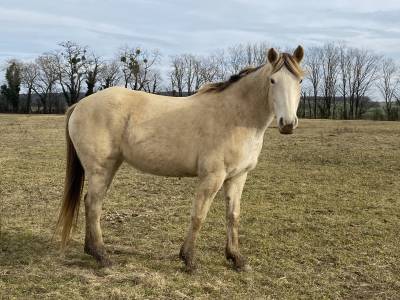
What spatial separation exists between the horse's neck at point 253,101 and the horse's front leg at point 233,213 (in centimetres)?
66

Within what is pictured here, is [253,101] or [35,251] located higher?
[253,101]

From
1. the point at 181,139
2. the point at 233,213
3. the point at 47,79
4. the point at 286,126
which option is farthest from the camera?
the point at 47,79

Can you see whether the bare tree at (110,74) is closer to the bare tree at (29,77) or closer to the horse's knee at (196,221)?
the bare tree at (29,77)

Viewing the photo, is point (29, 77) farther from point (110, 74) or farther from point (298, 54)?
point (298, 54)

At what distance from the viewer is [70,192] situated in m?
4.77

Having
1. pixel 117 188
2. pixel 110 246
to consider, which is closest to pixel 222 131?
pixel 110 246

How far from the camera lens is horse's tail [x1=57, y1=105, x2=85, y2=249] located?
471 cm

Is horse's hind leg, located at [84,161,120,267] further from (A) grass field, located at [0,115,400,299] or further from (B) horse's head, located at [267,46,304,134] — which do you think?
(B) horse's head, located at [267,46,304,134]

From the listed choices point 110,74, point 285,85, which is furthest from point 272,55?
point 110,74

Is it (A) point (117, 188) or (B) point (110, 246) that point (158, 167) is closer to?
(B) point (110, 246)

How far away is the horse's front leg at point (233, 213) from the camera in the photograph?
458 centimetres

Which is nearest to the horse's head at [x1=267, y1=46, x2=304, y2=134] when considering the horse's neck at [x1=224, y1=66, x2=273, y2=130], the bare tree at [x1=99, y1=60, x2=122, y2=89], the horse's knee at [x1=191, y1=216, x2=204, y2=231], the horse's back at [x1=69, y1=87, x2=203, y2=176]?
the horse's neck at [x1=224, y1=66, x2=273, y2=130]

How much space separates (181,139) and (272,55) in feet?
4.06

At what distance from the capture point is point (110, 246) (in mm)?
5078
